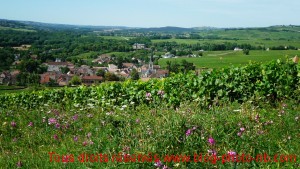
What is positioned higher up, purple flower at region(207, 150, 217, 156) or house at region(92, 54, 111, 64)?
purple flower at region(207, 150, 217, 156)

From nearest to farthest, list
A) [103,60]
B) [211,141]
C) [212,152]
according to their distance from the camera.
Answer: [212,152]
[211,141]
[103,60]

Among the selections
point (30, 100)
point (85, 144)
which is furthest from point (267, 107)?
point (30, 100)

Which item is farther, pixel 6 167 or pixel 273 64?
pixel 273 64

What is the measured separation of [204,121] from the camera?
5.05 m

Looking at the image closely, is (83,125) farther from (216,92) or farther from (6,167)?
(216,92)

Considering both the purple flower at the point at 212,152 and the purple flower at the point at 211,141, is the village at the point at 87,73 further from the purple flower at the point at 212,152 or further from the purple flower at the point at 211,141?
the purple flower at the point at 212,152

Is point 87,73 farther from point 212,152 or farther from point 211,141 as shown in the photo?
point 212,152

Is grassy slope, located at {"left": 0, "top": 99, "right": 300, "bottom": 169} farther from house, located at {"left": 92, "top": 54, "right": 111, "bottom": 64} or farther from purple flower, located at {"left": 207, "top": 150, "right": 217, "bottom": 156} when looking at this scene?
house, located at {"left": 92, "top": 54, "right": 111, "bottom": 64}

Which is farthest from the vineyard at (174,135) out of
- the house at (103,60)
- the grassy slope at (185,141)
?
the house at (103,60)

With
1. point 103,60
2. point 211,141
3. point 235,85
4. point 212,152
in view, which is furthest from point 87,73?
point 212,152

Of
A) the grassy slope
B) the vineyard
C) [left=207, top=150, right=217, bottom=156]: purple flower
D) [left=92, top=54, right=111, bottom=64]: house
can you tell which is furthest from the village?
[left=207, top=150, right=217, bottom=156]: purple flower

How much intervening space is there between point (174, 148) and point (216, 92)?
227 inches

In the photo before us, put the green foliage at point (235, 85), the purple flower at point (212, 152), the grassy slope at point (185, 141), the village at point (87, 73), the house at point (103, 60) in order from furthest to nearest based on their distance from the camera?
1. the house at point (103, 60)
2. the village at point (87, 73)
3. the green foliage at point (235, 85)
4. the grassy slope at point (185, 141)
5. the purple flower at point (212, 152)

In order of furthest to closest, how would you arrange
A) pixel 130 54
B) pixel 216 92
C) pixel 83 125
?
pixel 130 54
pixel 216 92
pixel 83 125
